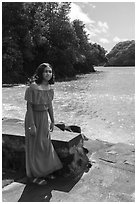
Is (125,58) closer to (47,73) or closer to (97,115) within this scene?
(97,115)

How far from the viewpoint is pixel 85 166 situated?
3.89 m

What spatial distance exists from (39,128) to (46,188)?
78 cm

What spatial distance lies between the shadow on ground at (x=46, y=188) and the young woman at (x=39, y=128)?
94 mm

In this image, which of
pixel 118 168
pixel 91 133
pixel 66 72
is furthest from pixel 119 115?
pixel 66 72

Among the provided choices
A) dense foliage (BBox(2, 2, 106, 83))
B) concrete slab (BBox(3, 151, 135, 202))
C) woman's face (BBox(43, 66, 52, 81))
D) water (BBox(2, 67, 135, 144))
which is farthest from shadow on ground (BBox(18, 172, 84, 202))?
dense foliage (BBox(2, 2, 106, 83))

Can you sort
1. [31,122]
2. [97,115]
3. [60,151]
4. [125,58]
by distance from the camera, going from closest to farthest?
1. [31,122]
2. [60,151]
3. [97,115]
4. [125,58]

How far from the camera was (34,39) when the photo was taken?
24094 millimetres

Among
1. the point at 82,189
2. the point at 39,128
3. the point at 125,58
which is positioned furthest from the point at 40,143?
the point at 125,58

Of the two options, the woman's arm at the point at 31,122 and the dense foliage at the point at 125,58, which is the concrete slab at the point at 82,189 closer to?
the woman's arm at the point at 31,122

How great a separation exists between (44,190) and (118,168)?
4.37 ft

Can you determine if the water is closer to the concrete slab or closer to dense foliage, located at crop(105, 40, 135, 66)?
the concrete slab

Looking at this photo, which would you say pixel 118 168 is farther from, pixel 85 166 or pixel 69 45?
pixel 69 45

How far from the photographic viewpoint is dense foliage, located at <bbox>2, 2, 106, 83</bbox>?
21.5 metres

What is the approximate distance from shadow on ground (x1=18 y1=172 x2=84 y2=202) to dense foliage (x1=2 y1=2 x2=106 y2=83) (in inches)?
711
